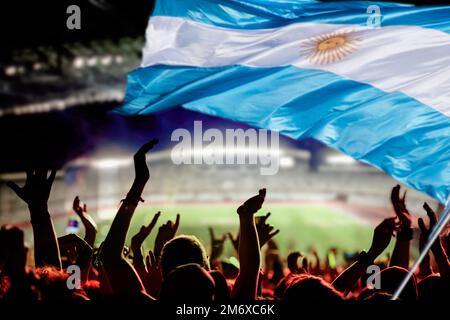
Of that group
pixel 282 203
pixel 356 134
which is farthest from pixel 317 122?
pixel 282 203

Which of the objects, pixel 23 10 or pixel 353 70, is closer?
pixel 353 70

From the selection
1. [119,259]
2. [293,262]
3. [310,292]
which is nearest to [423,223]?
[293,262]

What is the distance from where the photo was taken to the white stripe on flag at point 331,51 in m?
3.50

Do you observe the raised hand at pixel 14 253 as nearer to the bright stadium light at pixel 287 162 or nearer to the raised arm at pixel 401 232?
the raised arm at pixel 401 232

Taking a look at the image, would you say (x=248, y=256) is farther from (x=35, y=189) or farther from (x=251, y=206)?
(x=35, y=189)

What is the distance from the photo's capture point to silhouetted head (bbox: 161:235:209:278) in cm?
237

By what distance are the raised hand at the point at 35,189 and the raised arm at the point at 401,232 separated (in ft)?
7.79

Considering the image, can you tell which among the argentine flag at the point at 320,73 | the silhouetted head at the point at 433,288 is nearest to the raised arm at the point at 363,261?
the silhouetted head at the point at 433,288

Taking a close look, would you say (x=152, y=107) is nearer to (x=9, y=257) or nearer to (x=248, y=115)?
(x=248, y=115)

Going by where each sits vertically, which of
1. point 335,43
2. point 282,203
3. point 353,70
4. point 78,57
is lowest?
point 282,203

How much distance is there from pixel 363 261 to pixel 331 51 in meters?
2.29
